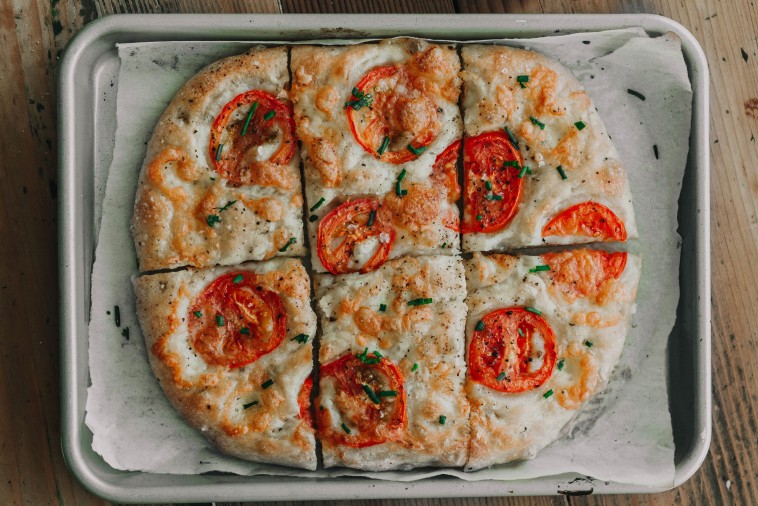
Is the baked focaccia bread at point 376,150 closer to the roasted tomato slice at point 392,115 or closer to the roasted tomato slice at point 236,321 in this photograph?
the roasted tomato slice at point 392,115

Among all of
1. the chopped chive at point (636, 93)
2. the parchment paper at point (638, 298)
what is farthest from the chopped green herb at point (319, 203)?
the chopped chive at point (636, 93)

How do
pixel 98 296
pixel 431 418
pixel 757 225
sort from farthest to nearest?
pixel 757 225 < pixel 98 296 < pixel 431 418

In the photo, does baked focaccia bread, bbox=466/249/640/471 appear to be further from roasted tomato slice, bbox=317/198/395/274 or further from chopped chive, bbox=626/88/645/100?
chopped chive, bbox=626/88/645/100

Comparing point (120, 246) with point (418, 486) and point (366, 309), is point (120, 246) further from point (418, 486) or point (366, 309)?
point (418, 486)

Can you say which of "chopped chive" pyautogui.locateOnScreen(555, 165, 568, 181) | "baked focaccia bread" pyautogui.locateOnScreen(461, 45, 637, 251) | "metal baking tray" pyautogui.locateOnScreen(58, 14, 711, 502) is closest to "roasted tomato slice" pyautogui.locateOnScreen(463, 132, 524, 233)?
"baked focaccia bread" pyautogui.locateOnScreen(461, 45, 637, 251)

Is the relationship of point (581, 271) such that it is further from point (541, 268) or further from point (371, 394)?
point (371, 394)

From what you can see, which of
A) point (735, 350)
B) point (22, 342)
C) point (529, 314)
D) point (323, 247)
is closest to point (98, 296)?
point (22, 342)
